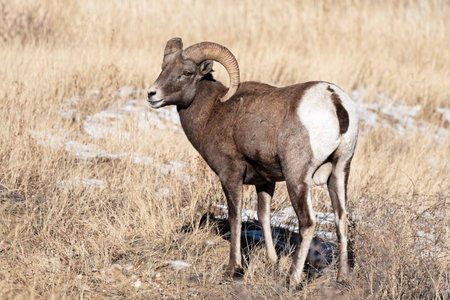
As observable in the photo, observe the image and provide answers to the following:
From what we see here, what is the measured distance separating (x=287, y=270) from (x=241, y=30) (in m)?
10.5

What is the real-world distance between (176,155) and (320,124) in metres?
4.08

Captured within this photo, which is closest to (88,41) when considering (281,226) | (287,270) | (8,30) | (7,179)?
(8,30)

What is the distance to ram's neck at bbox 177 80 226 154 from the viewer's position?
5688 mm

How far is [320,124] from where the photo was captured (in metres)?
4.68

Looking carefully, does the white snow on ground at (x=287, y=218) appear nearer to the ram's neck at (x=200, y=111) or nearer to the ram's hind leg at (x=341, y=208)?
the ram's hind leg at (x=341, y=208)

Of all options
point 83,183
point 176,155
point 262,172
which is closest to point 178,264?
point 262,172

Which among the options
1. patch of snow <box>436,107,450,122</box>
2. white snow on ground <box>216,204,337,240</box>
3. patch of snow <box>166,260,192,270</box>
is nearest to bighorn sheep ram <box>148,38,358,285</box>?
patch of snow <box>166,260,192,270</box>

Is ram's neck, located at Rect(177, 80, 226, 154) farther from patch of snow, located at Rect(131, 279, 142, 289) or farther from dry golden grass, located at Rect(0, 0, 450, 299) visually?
patch of snow, located at Rect(131, 279, 142, 289)

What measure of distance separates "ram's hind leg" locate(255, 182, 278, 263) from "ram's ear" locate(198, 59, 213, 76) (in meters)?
1.20

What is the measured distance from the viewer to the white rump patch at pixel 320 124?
15.3ft

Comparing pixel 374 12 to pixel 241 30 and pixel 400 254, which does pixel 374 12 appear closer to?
pixel 241 30

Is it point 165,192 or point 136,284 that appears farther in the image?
point 165,192

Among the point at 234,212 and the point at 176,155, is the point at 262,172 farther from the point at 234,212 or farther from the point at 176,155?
the point at 176,155

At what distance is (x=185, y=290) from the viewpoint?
486 cm
